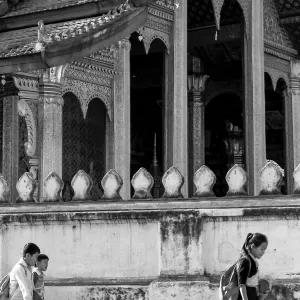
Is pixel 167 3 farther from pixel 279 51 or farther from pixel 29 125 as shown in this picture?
pixel 279 51

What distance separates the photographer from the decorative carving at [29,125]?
681 inches

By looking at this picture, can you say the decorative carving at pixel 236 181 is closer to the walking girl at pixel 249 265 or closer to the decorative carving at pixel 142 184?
the decorative carving at pixel 142 184

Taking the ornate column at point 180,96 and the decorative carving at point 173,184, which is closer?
the decorative carving at point 173,184

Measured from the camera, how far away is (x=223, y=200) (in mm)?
12617

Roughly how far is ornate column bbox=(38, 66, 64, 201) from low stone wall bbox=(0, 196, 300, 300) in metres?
3.09

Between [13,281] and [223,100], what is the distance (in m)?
14.5

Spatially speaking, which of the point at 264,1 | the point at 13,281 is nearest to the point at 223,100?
the point at 264,1

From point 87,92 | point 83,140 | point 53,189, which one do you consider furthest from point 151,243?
point 83,140

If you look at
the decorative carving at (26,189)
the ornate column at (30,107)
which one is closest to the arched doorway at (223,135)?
the ornate column at (30,107)

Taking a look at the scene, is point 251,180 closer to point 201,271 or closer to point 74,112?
point 74,112

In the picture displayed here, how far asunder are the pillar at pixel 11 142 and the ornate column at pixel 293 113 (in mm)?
5943

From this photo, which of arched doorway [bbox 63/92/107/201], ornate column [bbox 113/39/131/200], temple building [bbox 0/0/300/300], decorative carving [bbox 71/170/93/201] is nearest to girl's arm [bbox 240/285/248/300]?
temple building [bbox 0/0/300/300]

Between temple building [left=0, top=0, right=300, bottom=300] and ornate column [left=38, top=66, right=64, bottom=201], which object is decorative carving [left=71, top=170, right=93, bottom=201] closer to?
temple building [left=0, top=0, right=300, bottom=300]

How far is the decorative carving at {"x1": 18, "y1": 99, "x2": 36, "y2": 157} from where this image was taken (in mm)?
17297
